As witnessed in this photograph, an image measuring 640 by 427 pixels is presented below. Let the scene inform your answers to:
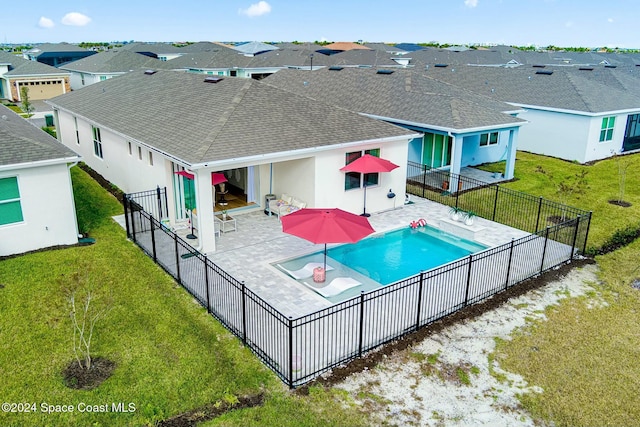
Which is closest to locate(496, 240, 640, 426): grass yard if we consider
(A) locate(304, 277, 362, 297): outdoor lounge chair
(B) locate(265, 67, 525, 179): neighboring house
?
(A) locate(304, 277, 362, 297): outdoor lounge chair

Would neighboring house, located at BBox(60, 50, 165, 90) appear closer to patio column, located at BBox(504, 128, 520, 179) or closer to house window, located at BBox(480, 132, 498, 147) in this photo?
house window, located at BBox(480, 132, 498, 147)

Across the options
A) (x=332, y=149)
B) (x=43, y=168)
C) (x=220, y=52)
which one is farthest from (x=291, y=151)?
(x=220, y=52)

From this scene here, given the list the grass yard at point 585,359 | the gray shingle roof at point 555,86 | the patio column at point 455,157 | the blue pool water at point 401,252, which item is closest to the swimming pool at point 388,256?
the blue pool water at point 401,252

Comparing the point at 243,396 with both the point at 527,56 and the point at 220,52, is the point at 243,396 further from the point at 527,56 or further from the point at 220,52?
the point at 527,56

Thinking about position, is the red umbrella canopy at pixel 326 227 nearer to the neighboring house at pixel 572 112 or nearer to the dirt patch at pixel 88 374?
the dirt patch at pixel 88 374

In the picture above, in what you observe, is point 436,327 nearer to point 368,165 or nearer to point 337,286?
point 337,286

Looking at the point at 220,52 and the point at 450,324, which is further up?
the point at 220,52

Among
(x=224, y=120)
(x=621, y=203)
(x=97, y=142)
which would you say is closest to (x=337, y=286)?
(x=224, y=120)
